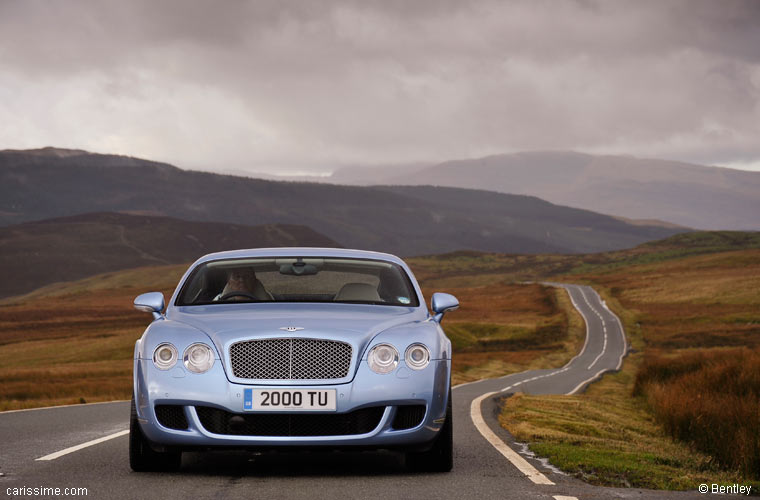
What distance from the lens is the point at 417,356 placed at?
7465 millimetres

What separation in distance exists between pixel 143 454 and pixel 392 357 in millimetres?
2205

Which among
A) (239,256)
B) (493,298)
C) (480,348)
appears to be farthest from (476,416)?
(493,298)

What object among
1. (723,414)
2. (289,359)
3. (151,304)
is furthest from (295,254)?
(723,414)

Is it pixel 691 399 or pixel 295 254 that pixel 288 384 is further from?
pixel 691 399

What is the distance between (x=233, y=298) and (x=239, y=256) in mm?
743

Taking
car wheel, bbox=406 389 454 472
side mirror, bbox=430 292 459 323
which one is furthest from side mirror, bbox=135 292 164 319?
car wheel, bbox=406 389 454 472

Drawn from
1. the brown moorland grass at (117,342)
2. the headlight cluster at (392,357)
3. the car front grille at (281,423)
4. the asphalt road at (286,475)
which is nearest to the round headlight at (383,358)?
the headlight cluster at (392,357)

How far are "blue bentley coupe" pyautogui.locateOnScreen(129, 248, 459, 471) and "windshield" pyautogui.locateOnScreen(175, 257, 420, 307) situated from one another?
699mm

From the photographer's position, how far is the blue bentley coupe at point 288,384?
7.18m

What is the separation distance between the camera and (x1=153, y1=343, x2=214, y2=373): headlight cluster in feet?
23.9

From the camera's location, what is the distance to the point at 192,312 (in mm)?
8078

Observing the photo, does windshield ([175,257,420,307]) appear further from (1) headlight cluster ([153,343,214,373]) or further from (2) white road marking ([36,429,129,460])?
(2) white road marking ([36,429,129,460])

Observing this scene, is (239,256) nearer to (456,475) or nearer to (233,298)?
(233,298)

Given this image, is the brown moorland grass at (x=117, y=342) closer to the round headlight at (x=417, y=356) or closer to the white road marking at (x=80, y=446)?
the white road marking at (x=80, y=446)
